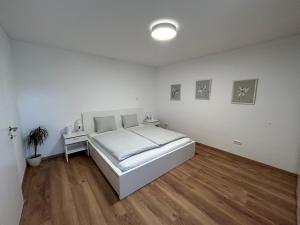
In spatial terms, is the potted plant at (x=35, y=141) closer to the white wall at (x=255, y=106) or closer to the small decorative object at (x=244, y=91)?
the white wall at (x=255, y=106)

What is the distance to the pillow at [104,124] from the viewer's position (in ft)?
10.7

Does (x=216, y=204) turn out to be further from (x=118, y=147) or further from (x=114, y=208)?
(x=118, y=147)

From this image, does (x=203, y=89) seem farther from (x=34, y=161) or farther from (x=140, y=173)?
(x=34, y=161)

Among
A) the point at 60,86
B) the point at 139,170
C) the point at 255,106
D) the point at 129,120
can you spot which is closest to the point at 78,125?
the point at 60,86

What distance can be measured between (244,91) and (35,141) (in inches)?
167

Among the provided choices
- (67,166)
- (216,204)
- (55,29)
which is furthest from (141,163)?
(55,29)

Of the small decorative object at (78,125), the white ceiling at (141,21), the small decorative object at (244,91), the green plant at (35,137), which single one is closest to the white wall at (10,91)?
the white ceiling at (141,21)

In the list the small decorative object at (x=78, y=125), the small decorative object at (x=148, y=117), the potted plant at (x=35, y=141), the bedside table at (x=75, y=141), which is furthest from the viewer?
the small decorative object at (x=148, y=117)

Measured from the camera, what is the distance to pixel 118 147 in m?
2.25

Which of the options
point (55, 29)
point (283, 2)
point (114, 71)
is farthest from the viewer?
point (114, 71)

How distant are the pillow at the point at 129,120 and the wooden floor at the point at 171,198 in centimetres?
145

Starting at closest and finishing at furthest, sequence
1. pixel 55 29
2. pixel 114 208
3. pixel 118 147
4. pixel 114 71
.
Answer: pixel 114 208 < pixel 55 29 < pixel 118 147 < pixel 114 71

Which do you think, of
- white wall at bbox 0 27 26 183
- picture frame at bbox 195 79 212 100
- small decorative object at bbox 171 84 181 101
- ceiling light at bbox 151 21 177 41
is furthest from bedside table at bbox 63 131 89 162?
picture frame at bbox 195 79 212 100

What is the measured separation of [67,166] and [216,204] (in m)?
2.65
